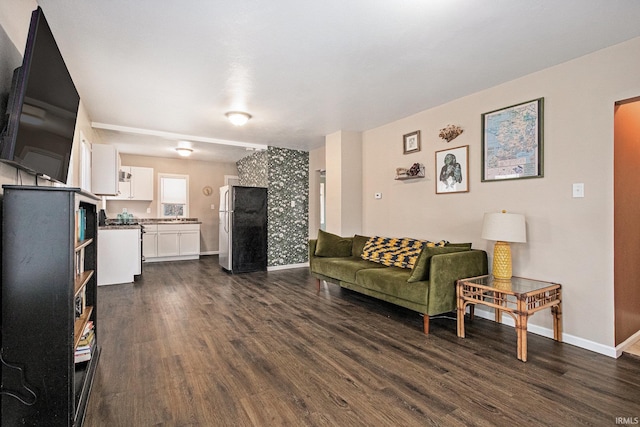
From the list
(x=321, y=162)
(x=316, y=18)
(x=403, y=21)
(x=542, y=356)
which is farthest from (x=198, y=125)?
(x=542, y=356)

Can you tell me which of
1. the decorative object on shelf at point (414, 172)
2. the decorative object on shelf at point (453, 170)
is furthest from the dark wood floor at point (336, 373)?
the decorative object on shelf at point (414, 172)

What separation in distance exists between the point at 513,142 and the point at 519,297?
157 cm

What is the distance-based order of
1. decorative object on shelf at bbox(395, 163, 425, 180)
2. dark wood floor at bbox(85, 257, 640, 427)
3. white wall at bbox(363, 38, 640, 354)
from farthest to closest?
decorative object on shelf at bbox(395, 163, 425, 180)
white wall at bbox(363, 38, 640, 354)
dark wood floor at bbox(85, 257, 640, 427)

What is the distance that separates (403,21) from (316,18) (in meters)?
0.60

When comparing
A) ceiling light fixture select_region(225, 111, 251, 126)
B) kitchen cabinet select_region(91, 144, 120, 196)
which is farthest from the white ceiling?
kitchen cabinet select_region(91, 144, 120, 196)

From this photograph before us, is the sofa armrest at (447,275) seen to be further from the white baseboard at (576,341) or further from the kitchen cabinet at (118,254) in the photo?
the kitchen cabinet at (118,254)

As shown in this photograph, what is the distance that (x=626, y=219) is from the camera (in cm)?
259

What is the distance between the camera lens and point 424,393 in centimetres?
191

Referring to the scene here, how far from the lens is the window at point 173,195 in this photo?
7.54 metres

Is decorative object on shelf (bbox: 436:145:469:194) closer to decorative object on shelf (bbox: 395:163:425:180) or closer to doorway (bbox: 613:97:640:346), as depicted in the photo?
decorative object on shelf (bbox: 395:163:425:180)

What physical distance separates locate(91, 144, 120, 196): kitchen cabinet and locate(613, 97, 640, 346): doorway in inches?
231

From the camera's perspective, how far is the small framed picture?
13.7 feet

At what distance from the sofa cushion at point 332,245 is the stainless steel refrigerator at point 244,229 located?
5.99 ft

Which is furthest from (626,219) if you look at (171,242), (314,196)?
(171,242)
